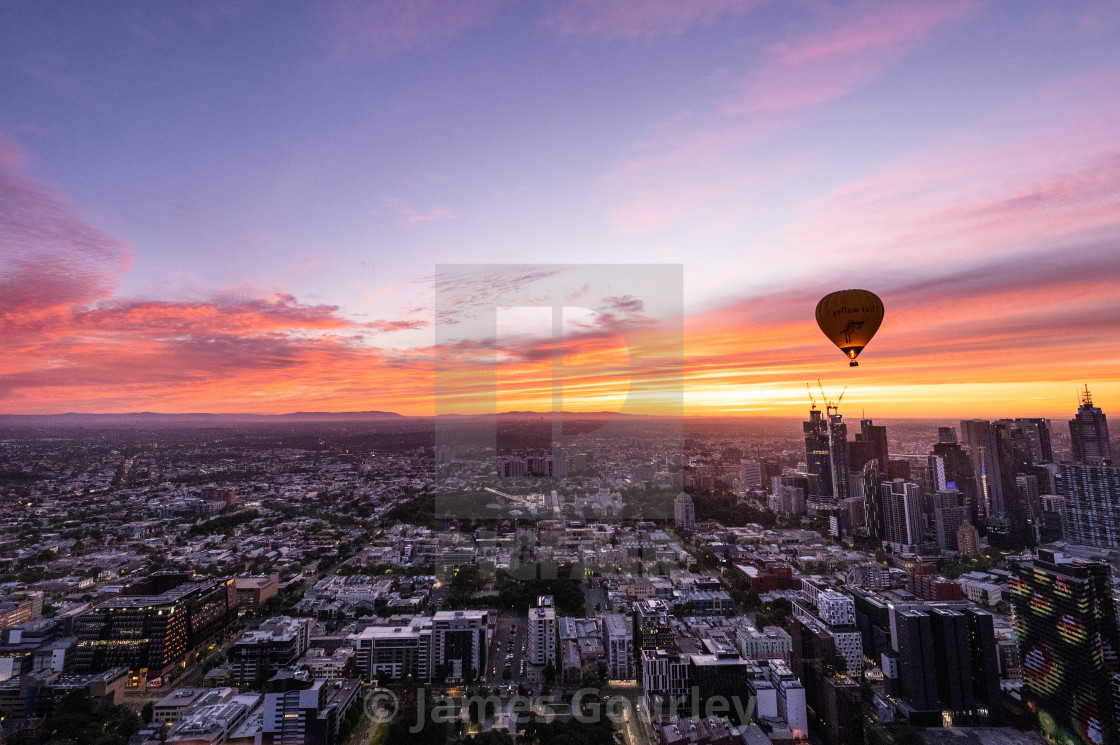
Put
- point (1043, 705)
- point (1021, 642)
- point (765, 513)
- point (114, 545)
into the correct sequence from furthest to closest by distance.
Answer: point (765, 513)
point (114, 545)
point (1021, 642)
point (1043, 705)

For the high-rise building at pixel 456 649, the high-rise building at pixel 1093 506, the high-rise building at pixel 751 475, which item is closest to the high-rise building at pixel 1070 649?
the high-rise building at pixel 456 649

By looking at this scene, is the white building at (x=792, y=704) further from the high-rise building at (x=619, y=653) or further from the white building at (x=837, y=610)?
the white building at (x=837, y=610)

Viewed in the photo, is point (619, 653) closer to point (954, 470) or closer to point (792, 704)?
point (792, 704)

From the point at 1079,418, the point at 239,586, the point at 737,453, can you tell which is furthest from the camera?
the point at 737,453

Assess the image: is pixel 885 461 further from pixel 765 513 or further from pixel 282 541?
pixel 282 541

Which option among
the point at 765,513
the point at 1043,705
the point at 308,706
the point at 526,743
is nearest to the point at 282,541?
the point at 308,706

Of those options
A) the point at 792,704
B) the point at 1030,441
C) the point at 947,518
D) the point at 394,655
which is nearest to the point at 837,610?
the point at 792,704
